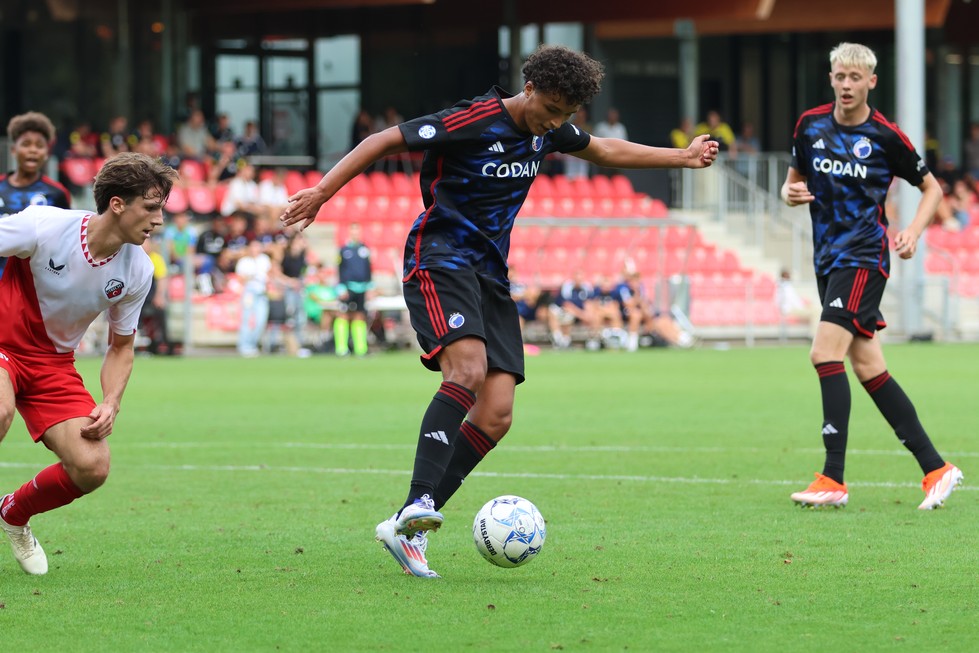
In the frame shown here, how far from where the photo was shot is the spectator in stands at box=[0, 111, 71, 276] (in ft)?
27.8

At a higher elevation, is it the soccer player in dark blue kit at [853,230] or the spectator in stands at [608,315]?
the soccer player in dark blue kit at [853,230]

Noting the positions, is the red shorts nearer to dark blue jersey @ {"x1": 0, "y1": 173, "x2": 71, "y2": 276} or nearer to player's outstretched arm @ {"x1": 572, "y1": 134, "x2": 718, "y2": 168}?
player's outstretched arm @ {"x1": 572, "y1": 134, "x2": 718, "y2": 168}

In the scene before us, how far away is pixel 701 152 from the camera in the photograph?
6.28 metres

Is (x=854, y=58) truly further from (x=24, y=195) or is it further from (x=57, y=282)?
(x=24, y=195)

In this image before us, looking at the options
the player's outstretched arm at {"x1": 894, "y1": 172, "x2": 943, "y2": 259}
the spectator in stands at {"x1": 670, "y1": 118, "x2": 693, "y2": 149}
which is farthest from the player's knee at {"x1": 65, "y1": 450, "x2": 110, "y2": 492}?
the spectator in stands at {"x1": 670, "y1": 118, "x2": 693, "y2": 149}

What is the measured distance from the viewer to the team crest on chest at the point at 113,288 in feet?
18.5

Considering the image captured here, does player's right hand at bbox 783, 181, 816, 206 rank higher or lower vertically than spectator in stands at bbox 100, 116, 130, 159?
lower

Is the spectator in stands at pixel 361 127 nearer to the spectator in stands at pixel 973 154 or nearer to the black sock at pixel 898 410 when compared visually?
the spectator in stands at pixel 973 154

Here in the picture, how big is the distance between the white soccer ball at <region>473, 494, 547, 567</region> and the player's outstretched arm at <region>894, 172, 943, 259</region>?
2.80 meters

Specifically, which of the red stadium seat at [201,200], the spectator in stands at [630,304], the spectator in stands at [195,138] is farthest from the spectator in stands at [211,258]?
the spectator in stands at [630,304]

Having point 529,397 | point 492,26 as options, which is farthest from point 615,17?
point 529,397

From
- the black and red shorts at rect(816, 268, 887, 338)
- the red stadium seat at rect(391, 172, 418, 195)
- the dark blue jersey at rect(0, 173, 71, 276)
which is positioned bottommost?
the black and red shorts at rect(816, 268, 887, 338)

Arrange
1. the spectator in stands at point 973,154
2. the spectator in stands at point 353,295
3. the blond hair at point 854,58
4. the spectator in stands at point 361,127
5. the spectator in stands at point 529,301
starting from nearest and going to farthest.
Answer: the blond hair at point 854,58
the spectator in stands at point 353,295
the spectator in stands at point 529,301
the spectator in stands at point 361,127
the spectator in stands at point 973,154

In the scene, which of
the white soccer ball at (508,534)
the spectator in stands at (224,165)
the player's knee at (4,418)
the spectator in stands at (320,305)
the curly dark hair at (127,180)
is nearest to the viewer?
the player's knee at (4,418)
